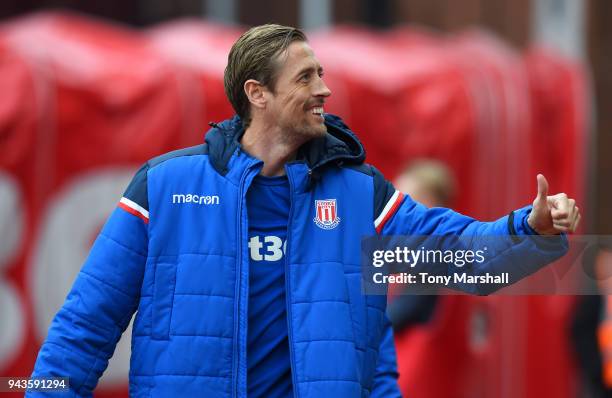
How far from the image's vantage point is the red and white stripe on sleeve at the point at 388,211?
3.46 m

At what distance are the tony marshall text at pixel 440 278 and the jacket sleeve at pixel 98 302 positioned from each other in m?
0.64

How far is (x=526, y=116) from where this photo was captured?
862 cm

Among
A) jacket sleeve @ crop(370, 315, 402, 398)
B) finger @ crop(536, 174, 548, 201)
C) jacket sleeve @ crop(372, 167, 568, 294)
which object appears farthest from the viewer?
jacket sleeve @ crop(370, 315, 402, 398)

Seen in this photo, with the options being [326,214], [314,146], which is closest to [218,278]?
[326,214]

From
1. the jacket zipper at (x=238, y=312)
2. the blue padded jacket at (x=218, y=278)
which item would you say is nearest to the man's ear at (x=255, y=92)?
the blue padded jacket at (x=218, y=278)

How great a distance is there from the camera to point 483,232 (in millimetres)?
3398

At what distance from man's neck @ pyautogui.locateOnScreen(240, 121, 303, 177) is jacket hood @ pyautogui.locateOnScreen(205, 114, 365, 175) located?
0.12 ft

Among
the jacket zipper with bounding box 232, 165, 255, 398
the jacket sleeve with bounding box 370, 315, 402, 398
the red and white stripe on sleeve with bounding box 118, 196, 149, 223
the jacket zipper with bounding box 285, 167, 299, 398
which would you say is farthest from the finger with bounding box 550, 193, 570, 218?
the red and white stripe on sleeve with bounding box 118, 196, 149, 223

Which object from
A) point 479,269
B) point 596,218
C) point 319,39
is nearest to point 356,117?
point 319,39

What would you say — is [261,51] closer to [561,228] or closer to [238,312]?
[238,312]

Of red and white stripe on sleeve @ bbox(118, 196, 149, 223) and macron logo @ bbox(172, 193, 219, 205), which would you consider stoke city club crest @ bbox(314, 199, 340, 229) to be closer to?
macron logo @ bbox(172, 193, 219, 205)

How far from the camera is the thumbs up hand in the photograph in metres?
3.20

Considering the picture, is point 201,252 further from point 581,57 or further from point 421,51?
point 581,57

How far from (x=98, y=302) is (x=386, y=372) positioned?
100cm
